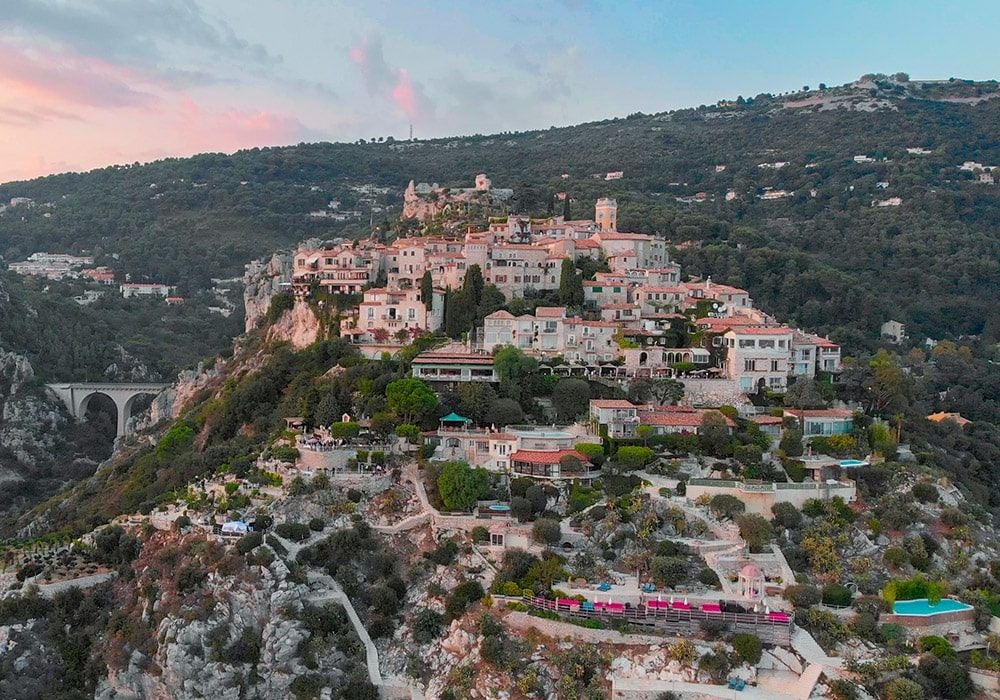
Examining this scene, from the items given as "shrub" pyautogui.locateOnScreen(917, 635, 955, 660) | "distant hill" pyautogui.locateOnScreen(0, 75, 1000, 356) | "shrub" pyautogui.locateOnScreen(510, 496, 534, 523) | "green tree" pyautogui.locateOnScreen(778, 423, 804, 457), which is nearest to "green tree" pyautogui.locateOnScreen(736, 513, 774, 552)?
"green tree" pyautogui.locateOnScreen(778, 423, 804, 457)

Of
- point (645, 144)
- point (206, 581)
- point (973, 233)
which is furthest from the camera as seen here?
point (645, 144)

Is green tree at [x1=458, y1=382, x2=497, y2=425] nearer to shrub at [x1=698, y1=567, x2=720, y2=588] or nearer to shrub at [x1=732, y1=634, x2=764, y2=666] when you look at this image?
shrub at [x1=698, y1=567, x2=720, y2=588]

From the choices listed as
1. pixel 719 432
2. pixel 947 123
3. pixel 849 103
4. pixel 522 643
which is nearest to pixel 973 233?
pixel 947 123

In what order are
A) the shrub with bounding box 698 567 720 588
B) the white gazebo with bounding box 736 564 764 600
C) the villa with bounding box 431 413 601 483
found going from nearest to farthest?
the white gazebo with bounding box 736 564 764 600
the shrub with bounding box 698 567 720 588
the villa with bounding box 431 413 601 483

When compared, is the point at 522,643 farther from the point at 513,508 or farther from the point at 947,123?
the point at 947,123

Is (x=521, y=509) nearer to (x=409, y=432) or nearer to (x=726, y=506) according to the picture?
(x=409, y=432)

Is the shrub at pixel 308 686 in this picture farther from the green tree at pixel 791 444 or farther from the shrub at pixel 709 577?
the green tree at pixel 791 444
